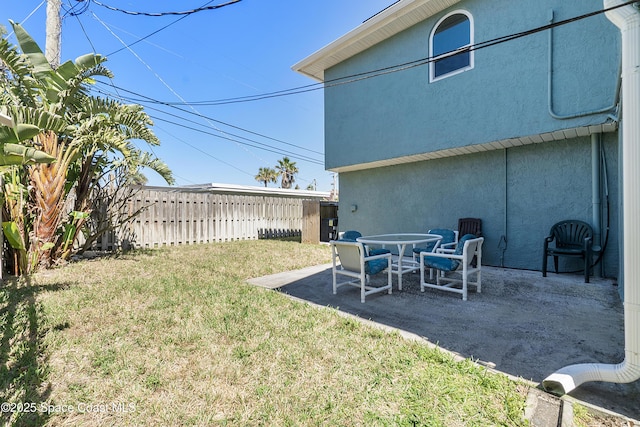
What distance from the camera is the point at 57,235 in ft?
20.0

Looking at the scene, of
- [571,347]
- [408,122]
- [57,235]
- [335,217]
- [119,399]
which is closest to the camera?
[119,399]

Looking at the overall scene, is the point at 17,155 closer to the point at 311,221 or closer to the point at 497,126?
the point at 497,126

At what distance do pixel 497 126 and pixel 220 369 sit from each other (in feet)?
22.2

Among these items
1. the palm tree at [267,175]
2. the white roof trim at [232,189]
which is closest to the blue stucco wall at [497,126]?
the white roof trim at [232,189]

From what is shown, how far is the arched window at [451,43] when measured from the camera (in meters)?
6.77

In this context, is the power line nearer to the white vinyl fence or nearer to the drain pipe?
the white vinyl fence

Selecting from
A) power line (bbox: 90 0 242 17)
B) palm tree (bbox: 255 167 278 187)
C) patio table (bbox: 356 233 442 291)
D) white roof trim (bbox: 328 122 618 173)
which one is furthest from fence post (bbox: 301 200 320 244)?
palm tree (bbox: 255 167 278 187)

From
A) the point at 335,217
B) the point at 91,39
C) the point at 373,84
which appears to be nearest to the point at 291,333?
the point at 373,84

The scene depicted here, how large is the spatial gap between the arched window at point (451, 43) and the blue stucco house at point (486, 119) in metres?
0.03

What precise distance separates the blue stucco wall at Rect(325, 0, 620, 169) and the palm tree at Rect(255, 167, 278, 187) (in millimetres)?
29227

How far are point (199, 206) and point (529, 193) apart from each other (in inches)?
391

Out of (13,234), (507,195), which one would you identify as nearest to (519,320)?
(507,195)

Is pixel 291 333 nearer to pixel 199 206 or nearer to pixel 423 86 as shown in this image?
pixel 423 86

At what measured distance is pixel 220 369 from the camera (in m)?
2.46
